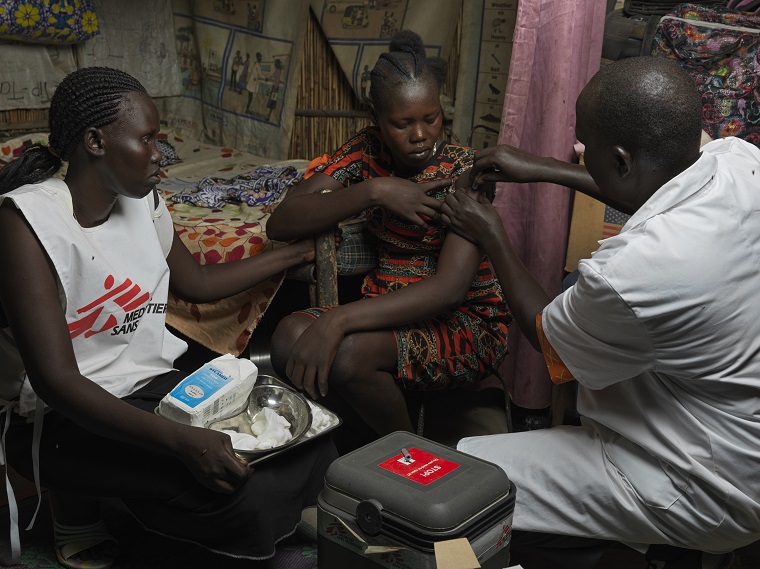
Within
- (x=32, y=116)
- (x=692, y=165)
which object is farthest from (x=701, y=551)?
(x=32, y=116)

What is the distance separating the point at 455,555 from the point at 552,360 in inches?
19.1

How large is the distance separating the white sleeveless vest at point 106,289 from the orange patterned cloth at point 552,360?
0.97 m

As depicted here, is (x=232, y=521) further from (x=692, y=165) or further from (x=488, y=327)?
(x=692, y=165)

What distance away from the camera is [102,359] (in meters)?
1.93

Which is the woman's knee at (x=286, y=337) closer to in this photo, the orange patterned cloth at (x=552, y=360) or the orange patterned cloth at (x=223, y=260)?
the orange patterned cloth at (x=223, y=260)

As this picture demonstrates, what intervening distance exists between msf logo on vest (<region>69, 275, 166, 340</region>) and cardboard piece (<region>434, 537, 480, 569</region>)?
98 centimetres

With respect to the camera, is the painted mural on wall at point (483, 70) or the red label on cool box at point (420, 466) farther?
the painted mural on wall at point (483, 70)

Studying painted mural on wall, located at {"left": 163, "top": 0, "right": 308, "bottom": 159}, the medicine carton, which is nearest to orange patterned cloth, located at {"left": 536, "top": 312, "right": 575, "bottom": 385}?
the medicine carton

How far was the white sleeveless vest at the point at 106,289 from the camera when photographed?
1.78 m

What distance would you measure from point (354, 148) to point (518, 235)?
0.68 metres

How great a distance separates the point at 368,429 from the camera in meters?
2.56

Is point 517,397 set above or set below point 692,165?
below

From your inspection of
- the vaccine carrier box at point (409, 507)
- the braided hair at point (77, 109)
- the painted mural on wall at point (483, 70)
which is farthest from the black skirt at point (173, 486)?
the painted mural on wall at point (483, 70)

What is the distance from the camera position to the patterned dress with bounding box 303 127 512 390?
89.8 inches
